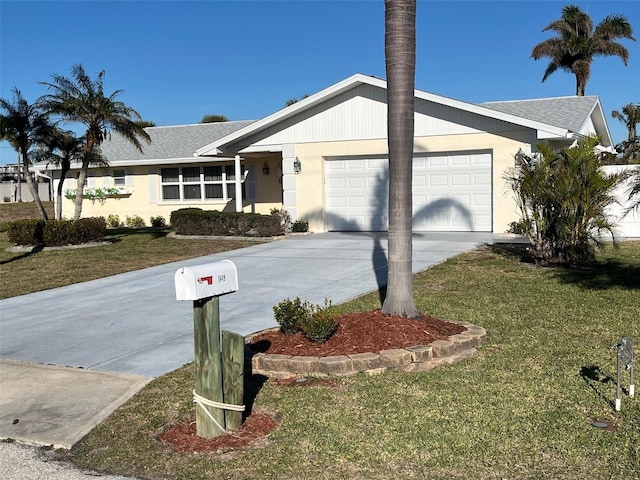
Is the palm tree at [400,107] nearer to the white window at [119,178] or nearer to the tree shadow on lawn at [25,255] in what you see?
the tree shadow on lawn at [25,255]

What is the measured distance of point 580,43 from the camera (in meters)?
31.3

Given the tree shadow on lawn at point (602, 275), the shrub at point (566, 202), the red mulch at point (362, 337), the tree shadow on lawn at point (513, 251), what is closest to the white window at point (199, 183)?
the tree shadow on lawn at point (513, 251)

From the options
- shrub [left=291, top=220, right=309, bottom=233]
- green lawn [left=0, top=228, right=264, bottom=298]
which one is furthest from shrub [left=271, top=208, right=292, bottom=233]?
green lawn [left=0, top=228, right=264, bottom=298]

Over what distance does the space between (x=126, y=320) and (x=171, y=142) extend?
18471mm

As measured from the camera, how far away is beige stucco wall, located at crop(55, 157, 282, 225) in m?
22.1

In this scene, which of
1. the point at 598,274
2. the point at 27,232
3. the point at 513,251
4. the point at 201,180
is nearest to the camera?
the point at 598,274

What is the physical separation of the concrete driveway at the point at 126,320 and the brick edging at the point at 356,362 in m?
1.13

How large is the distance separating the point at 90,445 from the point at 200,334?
112cm

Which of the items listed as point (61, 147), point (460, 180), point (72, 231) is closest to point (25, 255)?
point (72, 231)

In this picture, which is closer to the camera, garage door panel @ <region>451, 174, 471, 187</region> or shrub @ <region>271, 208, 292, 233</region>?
garage door panel @ <region>451, 174, 471, 187</region>

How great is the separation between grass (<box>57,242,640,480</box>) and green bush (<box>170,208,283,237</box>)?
38.1 feet

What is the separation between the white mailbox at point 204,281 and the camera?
409cm

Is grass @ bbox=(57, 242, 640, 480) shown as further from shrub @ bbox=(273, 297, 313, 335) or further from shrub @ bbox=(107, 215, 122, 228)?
shrub @ bbox=(107, 215, 122, 228)

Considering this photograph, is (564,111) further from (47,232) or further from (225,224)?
(47,232)
